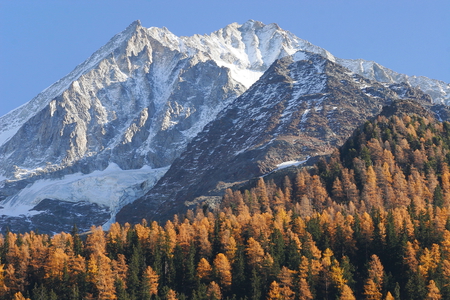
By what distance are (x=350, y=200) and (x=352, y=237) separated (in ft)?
109

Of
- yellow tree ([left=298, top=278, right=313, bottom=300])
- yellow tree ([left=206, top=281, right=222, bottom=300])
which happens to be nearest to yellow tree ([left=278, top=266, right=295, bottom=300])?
yellow tree ([left=298, top=278, right=313, bottom=300])

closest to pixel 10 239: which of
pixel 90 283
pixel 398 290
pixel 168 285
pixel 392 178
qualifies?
pixel 90 283

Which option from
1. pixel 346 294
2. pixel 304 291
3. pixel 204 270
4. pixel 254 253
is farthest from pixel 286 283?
pixel 204 270

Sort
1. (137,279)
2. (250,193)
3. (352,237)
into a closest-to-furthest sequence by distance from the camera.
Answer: (137,279) → (352,237) → (250,193)

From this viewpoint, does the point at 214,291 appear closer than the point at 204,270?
Yes

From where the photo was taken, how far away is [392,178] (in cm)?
16288

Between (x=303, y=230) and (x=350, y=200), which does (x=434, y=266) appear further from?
(x=350, y=200)

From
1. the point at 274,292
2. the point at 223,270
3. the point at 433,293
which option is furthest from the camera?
the point at 223,270

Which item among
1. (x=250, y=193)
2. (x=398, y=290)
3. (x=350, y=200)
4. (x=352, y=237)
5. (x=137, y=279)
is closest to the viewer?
(x=398, y=290)

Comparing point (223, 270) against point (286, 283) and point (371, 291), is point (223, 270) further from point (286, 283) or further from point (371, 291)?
point (371, 291)

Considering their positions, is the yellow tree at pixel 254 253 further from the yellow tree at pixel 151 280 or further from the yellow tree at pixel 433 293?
the yellow tree at pixel 433 293

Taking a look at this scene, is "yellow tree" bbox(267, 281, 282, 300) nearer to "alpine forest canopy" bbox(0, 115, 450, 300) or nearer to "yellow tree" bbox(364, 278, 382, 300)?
"alpine forest canopy" bbox(0, 115, 450, 300)

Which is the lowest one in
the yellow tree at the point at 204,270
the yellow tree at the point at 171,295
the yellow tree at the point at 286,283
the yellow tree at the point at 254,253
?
the yellow tree at the point at 171,295

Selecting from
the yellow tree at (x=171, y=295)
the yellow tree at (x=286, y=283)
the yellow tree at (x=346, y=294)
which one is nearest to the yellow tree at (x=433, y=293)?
the yellow tree at (x=346, y=294)
